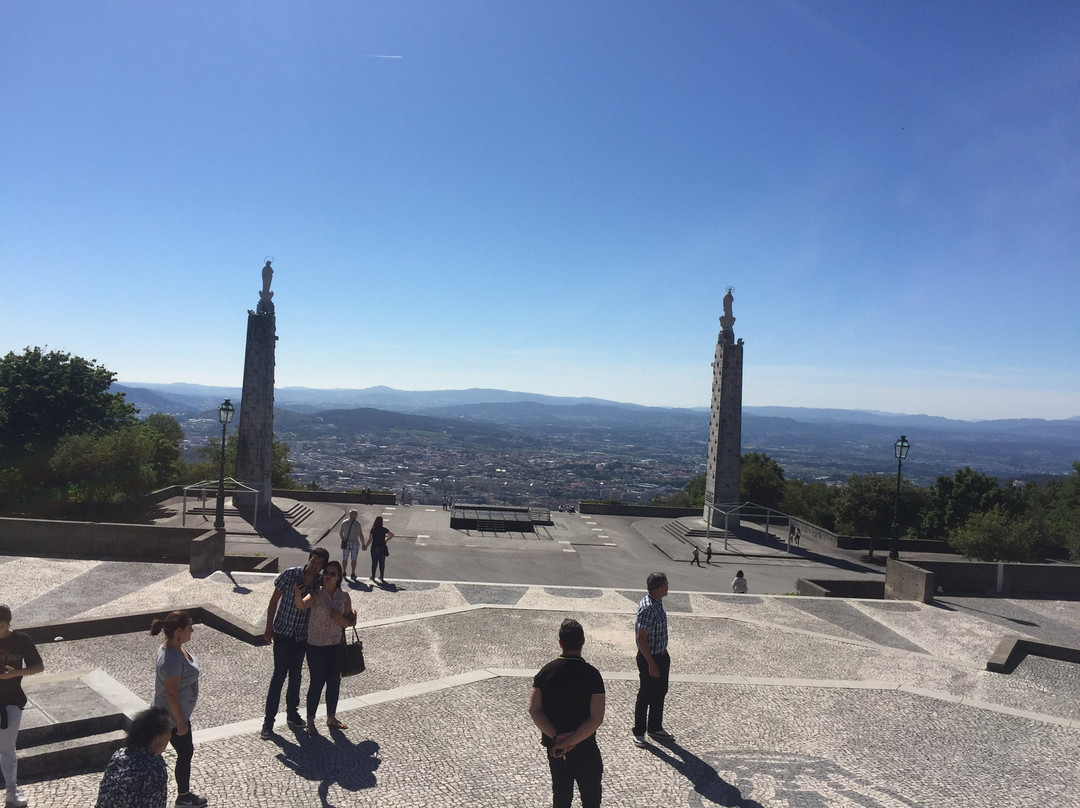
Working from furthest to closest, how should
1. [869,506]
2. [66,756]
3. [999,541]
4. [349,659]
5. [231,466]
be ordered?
[231,466] → [869,506] → [999,541] → [349,659] → [66,756]

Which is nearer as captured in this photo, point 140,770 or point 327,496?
point 140,770

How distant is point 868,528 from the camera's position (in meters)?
36.0

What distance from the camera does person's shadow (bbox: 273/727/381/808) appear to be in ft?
19.4

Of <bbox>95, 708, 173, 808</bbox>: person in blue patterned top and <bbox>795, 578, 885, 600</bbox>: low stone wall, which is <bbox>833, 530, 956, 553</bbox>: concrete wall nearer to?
<bbox>795, 578, 885, 600</bbox>: low stone wall

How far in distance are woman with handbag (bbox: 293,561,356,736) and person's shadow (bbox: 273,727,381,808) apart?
0.25m

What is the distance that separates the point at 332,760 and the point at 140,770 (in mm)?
3038

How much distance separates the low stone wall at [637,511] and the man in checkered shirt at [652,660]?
99.8ft

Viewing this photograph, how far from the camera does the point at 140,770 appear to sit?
139 inches

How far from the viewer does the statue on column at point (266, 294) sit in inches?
1223

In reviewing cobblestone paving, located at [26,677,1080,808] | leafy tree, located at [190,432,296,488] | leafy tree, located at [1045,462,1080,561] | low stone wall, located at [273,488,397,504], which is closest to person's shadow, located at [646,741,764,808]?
cobblestone paving, located at [26,677,1080,808]

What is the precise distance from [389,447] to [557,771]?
5835 inches

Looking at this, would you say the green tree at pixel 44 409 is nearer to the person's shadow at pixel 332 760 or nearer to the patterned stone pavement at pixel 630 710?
the patterned stone pavement at pixel 630 710

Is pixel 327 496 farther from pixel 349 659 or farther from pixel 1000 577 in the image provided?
pixel 349 659

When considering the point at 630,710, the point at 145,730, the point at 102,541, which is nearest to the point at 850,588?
the point at 630,710
